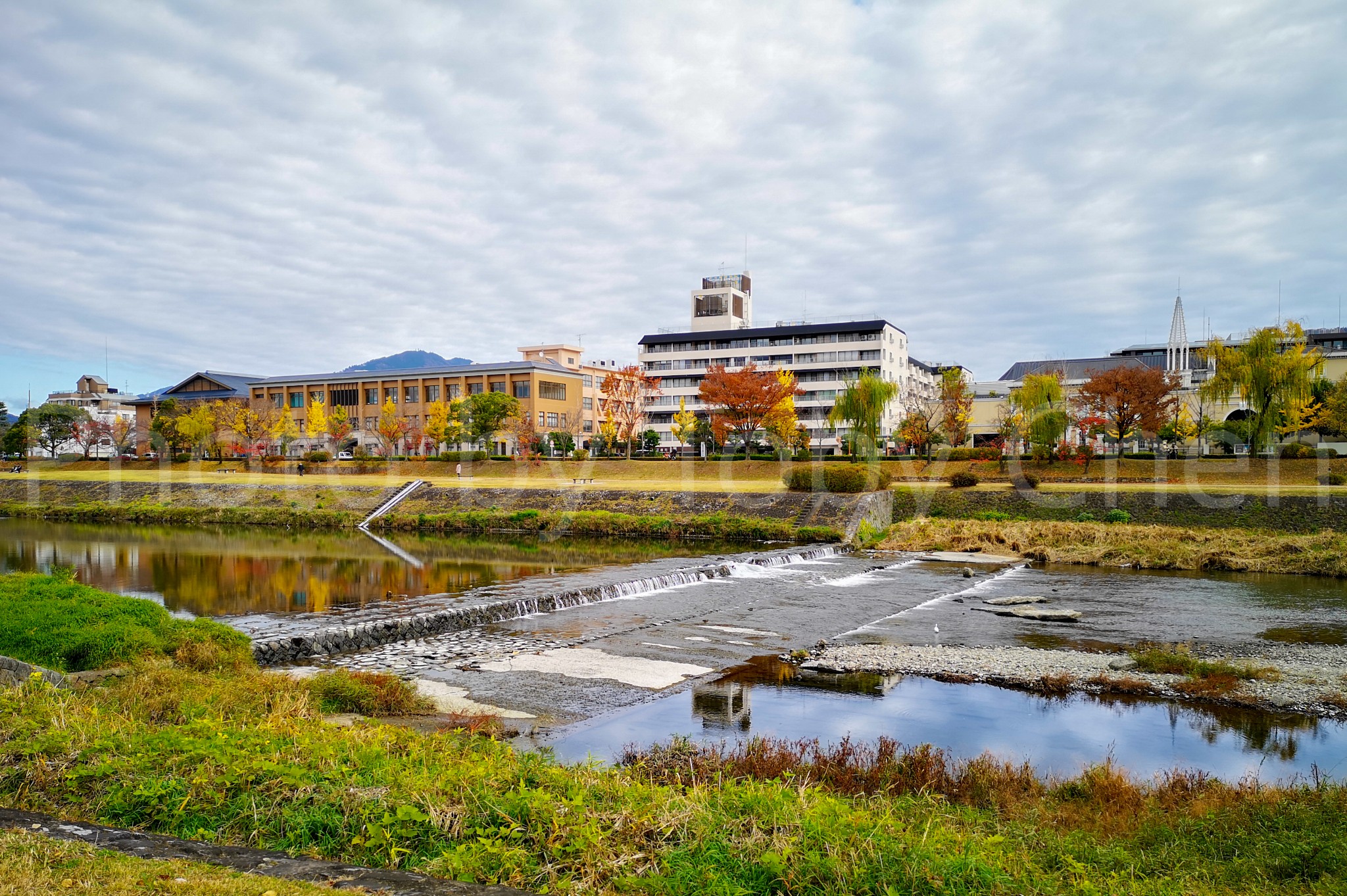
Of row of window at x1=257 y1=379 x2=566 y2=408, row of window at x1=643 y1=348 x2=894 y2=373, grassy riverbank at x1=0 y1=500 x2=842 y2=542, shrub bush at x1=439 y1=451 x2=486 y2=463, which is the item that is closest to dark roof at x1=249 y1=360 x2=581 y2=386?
row of window at x1=257 y1=379 x2=566 y2=408

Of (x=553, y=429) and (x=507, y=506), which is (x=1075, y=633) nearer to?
(x=507, y=506)

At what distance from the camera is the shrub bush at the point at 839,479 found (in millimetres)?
37906

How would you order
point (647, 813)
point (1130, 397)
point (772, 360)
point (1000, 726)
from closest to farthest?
point (647, 813)
point (1000, 726)
point (1130, 397)
point (772, 360)

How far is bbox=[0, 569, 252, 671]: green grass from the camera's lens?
1017cm

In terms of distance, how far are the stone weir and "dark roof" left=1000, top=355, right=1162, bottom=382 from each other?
73.4 m

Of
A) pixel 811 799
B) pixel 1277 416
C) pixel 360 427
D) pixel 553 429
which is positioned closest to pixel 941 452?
pixel 1277 416

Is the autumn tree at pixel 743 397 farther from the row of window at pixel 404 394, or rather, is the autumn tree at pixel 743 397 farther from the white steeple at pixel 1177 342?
the white steeple at pixel 1177 342

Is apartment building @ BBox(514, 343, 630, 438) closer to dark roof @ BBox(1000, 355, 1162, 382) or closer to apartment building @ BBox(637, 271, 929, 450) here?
apartment building @ BBox(637, 271, 929, 450)

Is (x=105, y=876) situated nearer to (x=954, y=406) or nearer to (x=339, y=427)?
(x=954, y=406)

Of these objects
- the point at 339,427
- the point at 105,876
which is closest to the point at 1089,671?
the point at 105,876

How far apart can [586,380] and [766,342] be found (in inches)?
804

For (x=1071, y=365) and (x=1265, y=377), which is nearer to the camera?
(x=1265, y=377)

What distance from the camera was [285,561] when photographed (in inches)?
1137

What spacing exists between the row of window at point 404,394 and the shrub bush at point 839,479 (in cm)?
4547
